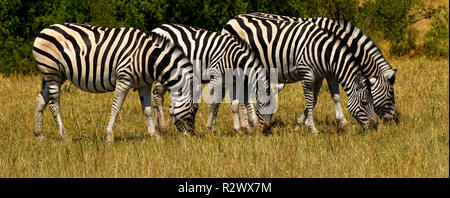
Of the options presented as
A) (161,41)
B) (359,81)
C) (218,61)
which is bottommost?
(359,81)

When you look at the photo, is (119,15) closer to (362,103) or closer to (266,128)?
(266,128)

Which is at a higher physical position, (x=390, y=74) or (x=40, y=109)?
(x=390, y=74)

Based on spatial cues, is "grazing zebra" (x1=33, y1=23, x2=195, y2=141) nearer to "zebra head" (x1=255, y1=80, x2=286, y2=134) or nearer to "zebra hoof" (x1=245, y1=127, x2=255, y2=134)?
"zebra head" (x1=255, y1=80, x2=286, y2=134)

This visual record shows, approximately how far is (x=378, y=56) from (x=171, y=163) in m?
4.72

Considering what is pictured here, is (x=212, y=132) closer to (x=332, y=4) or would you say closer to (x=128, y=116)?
(x=128, y=116)

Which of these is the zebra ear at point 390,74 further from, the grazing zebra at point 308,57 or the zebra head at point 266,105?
the zebra head at point 266,105

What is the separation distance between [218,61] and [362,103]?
235cm

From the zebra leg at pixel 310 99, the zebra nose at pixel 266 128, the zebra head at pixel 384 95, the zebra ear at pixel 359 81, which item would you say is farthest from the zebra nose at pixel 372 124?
the zebra nose at pixel 266 128

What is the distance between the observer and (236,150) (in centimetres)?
838

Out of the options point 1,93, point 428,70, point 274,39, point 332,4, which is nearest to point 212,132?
point 274,39

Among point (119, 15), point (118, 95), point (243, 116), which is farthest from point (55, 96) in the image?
point (119, 15)

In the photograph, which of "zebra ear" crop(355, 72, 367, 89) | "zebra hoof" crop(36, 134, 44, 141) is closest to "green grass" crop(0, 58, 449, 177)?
"zebra hoof" crop(36, 134, 44, 141)

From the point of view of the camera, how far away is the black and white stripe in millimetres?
10289

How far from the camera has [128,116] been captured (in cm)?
1247
